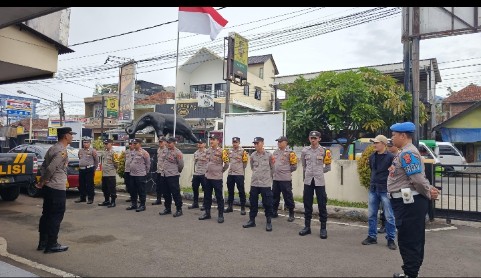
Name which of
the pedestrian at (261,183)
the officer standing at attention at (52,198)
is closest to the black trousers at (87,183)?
the officer standing at attention at (52,198)

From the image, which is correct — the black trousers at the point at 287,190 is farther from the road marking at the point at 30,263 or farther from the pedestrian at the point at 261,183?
the road marking at the point at 30,263

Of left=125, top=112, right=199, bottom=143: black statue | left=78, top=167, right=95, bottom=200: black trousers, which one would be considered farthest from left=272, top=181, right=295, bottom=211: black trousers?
left=125, top=112, right=199, bottom=143: black statue

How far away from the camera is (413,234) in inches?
154

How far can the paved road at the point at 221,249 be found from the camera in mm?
4453

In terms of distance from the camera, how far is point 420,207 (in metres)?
3.98

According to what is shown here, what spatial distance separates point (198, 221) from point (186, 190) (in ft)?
12.2

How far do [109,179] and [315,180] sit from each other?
5.45 meters

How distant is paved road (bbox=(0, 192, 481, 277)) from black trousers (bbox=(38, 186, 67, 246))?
30 cm

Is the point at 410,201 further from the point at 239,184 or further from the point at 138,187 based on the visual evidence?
the point at 138,187

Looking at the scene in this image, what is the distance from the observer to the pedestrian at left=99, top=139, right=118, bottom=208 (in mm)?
9258

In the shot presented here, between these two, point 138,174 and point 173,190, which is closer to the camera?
point 173,190

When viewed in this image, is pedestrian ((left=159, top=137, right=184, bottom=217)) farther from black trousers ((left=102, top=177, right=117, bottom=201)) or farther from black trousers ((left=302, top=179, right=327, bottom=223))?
black trousers ((left=302, top=179, right=327, bottom=223))

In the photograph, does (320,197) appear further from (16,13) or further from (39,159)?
(39,159)

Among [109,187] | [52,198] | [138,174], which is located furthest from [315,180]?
[109,187]
